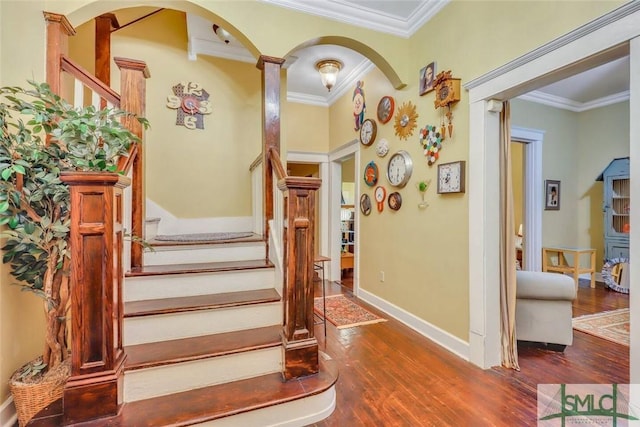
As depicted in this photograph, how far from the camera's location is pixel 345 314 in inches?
141

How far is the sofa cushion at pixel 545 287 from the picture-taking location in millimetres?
2488

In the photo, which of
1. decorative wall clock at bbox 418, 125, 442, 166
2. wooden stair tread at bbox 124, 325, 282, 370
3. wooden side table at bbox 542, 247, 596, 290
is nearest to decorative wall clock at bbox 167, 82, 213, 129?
decorative wall clock at bbox 418, 125, 442, 166

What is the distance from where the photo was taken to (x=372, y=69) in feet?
12.9

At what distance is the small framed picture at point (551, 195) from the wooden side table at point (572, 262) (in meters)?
0.67

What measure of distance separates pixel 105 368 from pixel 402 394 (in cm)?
174

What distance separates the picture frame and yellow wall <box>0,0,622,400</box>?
59mm

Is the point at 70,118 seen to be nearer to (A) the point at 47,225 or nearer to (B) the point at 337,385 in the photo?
(A) the point at 47,225

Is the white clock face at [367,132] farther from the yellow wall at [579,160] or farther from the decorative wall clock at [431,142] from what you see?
the yellow wall at [579,160]

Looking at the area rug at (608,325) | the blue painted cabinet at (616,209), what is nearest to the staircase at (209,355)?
the area rug at (608,325)

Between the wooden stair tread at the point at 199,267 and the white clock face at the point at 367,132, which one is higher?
the white clock face at the point at 367,132

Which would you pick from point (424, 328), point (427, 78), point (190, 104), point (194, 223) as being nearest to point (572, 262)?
point (424, 328)

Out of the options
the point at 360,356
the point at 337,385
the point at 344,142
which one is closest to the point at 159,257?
the point at 337,385

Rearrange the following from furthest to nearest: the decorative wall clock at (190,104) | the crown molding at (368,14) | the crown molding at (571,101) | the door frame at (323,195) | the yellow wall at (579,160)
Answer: the door frame at (323,195) < the yellow wall at (579,160) < the crown molding at (571,101) < the decorative wall clock at (190,104) < the crown molding at (368,14)

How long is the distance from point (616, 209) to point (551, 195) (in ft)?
3.08
